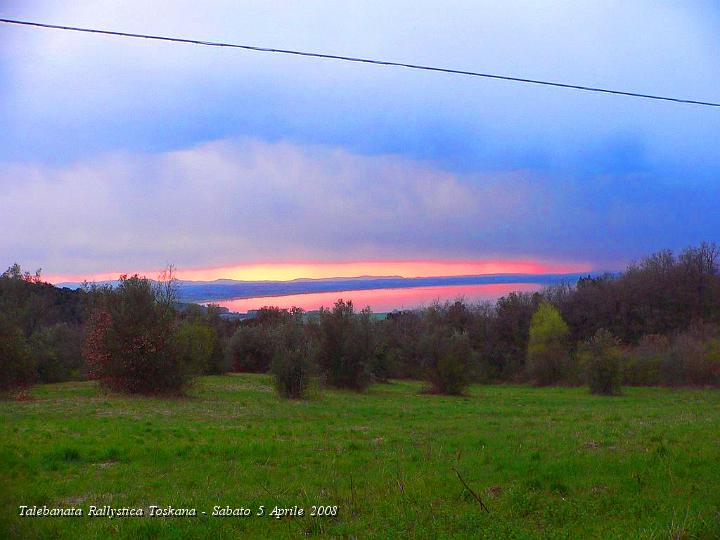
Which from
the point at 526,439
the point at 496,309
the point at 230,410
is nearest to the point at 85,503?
the point at 526,439

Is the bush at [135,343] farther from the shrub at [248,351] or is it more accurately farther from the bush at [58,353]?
the shrub at [248,351]

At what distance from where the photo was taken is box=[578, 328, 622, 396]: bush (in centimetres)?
3788

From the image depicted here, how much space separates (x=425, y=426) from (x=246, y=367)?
45.5 metres

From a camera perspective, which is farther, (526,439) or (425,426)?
(425,426)

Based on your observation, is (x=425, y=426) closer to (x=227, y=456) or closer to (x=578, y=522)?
(x=227, y=456)

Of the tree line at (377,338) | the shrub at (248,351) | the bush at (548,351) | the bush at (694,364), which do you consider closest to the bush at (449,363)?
the tree line at (377,338)

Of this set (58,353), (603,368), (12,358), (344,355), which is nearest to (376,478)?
(12,358)

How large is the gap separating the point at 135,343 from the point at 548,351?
44.1 m

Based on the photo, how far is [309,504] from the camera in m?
6.88

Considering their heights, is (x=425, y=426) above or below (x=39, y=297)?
below

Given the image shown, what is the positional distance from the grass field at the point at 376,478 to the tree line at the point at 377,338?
528 inches

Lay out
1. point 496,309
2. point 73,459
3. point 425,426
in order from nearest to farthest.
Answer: point 73,459, point 425,426, point 496,309

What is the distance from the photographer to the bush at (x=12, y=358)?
1013 inches

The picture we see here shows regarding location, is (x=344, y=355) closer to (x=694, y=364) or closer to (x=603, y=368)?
(x=603, y=368)
